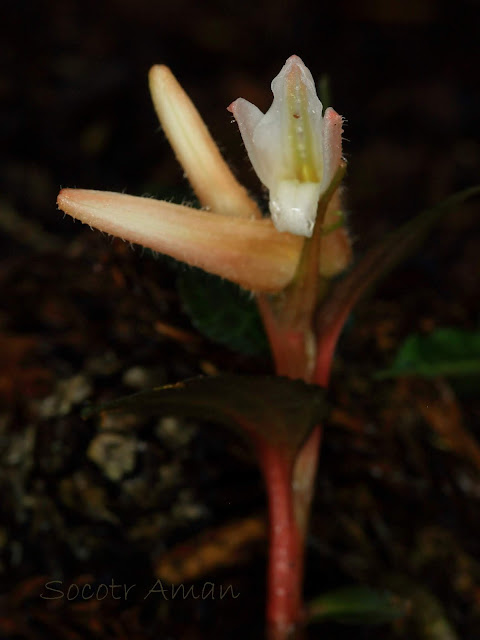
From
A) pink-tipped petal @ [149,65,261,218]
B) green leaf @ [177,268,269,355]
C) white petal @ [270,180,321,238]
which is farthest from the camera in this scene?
green leaf @ [177,268,269,355]

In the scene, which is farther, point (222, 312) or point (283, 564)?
point (222, 312)

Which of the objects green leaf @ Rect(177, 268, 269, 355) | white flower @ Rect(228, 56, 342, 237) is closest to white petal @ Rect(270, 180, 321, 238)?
white flower @ Rect(228, 56, 342, 237)

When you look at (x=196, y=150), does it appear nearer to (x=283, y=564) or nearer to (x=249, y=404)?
(x=249, y=404)

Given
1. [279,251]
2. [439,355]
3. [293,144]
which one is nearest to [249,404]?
[279,251]

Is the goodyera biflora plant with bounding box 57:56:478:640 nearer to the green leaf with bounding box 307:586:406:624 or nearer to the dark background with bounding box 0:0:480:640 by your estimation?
the green leaf with bounding box 307:586:406:624

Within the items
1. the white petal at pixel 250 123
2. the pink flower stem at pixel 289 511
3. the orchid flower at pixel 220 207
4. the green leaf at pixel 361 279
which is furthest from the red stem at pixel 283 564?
the white petal at pixel 250 123
